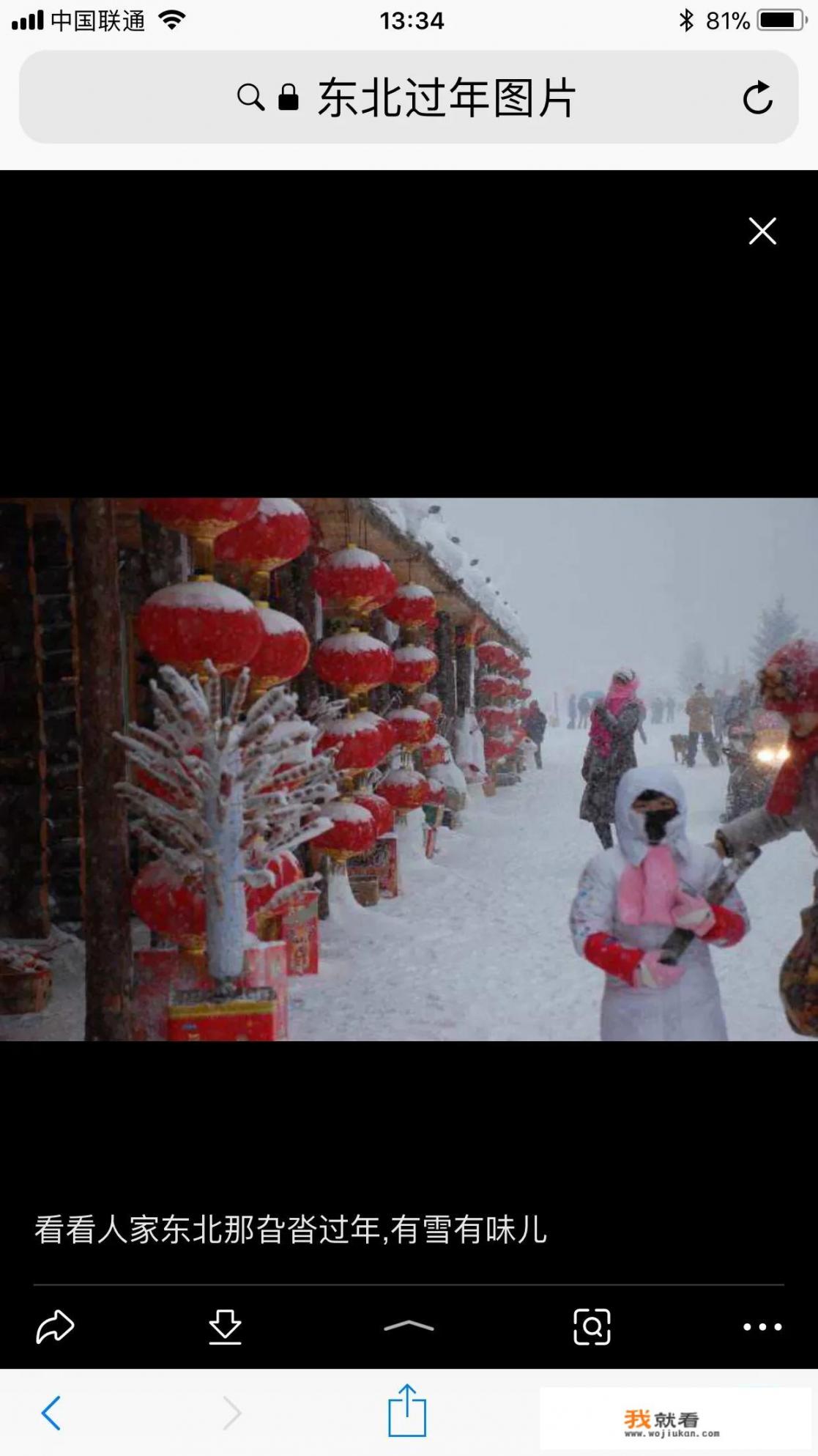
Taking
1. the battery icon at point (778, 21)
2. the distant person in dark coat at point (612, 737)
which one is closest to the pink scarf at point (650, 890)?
the distant person in dark coat at point (612, 737)

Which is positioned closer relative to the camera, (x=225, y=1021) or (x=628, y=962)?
(x=628, y=962)

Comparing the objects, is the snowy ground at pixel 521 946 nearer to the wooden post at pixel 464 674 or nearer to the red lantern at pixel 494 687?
the red lantern at pixel 494 687

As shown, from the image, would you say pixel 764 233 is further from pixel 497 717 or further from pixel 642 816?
pixel 497 717

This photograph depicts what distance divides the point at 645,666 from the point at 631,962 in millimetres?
634

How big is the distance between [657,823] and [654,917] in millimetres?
172

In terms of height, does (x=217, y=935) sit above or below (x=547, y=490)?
below

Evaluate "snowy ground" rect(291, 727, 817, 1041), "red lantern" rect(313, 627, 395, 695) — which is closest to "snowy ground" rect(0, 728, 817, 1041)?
"snowy ground" rect(291, 727, 817, 1041)

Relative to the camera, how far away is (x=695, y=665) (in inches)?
82.4

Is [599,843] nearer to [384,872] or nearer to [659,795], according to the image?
[659,795]

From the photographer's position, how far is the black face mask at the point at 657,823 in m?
1.79

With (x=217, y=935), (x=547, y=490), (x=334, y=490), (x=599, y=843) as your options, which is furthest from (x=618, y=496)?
(x=217, y=935)

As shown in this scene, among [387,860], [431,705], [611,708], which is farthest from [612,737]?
[431,705]

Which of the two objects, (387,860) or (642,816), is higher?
(642,816)

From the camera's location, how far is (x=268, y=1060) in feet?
6.10
